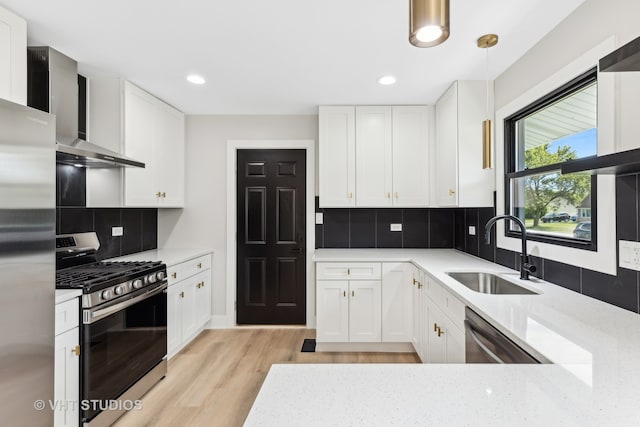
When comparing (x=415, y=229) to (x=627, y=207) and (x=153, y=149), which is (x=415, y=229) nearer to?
(x=627, y=207)

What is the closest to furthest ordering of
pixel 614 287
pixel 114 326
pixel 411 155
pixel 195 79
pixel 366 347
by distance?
pixel 614 287 < pixel 114 326 < pixel 195 79 < pixel 366 347 < pixel 411 155

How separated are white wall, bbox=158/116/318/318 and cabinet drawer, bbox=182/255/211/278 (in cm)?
16

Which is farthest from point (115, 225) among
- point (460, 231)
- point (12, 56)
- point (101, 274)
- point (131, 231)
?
point (460, 231)

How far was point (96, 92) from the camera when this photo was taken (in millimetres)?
2594

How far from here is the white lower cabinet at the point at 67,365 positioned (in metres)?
1.63

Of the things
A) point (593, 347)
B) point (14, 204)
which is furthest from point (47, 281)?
point (593, 347)

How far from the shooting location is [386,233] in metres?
3.62

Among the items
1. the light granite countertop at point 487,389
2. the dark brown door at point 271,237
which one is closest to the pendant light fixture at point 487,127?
the light granite countertop at point 487,389

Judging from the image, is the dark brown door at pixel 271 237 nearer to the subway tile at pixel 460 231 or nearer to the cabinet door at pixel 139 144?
the cabinet door at pixel 139 144

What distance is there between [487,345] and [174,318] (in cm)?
247

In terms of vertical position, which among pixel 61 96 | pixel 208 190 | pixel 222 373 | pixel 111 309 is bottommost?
pixel 222 373

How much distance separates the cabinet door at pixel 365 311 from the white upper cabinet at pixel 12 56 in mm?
2639

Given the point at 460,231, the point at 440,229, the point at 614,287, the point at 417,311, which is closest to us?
the point at 614,287

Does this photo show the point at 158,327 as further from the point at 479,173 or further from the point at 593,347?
the point at 479,173
